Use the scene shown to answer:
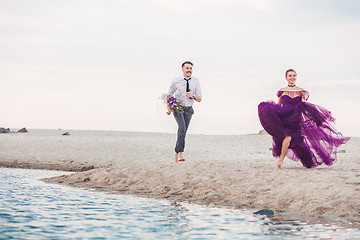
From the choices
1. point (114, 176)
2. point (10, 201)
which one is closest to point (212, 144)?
point (114, 176)

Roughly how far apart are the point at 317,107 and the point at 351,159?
8.36 meters

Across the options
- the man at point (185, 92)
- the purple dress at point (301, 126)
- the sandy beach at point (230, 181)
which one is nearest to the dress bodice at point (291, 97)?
the purple dress at point (301, 126)

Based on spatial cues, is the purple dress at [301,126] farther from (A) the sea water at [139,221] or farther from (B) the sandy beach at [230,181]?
(A) the sea water at [139,221]

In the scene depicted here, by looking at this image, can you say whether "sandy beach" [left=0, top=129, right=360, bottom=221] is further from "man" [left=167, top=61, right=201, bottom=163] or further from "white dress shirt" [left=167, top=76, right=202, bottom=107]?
"white dress shirt" [left=167, top=76, right=202, bottom=107]

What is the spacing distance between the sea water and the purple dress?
3.68 metres

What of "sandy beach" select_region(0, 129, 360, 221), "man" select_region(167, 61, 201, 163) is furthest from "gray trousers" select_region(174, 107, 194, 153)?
"sandy beach" select_region(0, 129, 360, 221)

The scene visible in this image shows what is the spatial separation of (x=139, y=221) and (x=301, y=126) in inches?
260

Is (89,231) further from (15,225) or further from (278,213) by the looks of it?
(278,213)

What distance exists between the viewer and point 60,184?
639 inches

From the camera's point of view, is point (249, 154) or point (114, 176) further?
point (249, 154)

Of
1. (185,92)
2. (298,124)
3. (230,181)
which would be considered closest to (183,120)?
(185,92)

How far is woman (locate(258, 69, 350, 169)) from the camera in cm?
1403

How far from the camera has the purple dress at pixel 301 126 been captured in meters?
14.0

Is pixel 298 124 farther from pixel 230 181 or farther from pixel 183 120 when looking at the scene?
pixel 183 120
